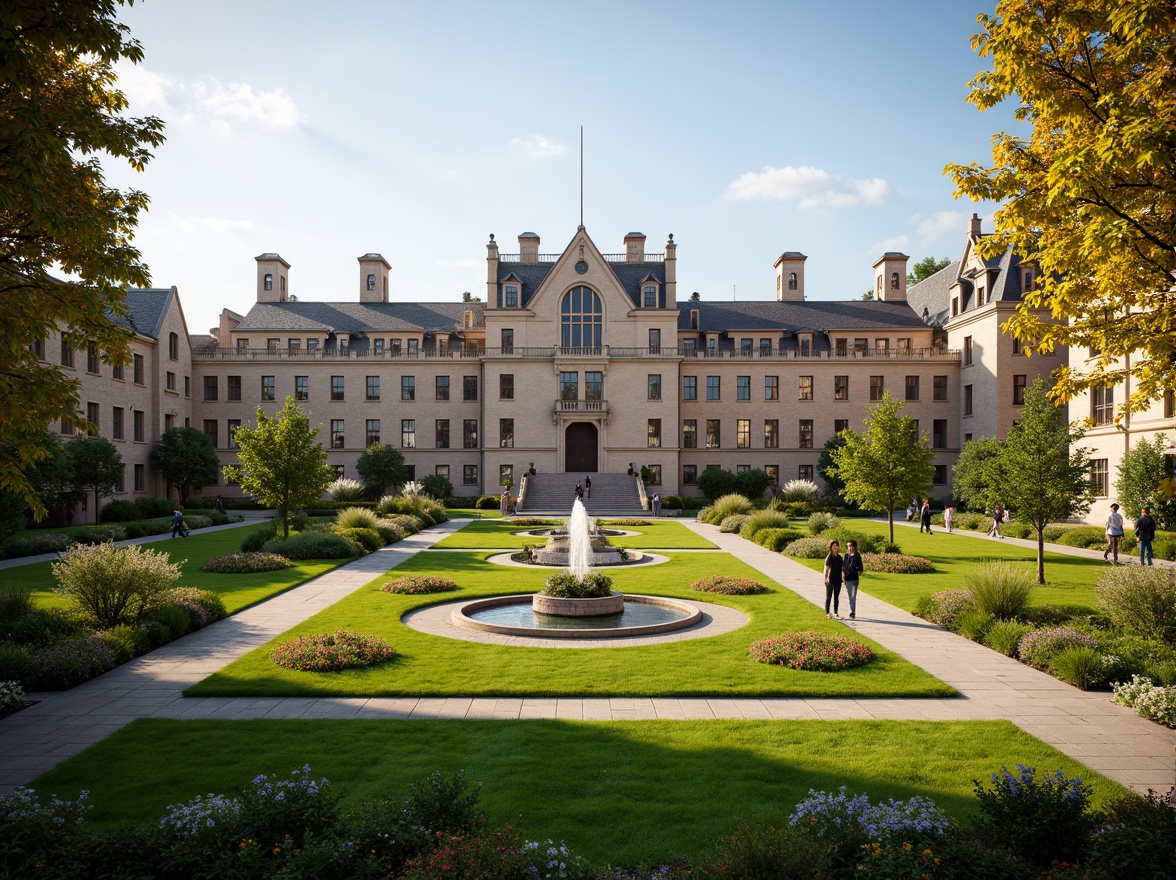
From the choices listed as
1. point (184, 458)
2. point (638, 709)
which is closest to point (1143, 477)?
point (638, 709)

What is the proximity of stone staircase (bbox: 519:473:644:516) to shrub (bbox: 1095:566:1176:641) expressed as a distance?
3615 cm

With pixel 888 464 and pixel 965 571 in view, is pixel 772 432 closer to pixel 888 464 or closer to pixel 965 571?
pixel 888 464

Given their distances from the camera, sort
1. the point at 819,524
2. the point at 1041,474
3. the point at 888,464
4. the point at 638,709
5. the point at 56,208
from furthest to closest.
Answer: the point at 819,524 → the point at 888,464 → the point at 1041,474 → the point at 638,709 → the point at 56,208

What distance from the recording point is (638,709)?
33.9 ft

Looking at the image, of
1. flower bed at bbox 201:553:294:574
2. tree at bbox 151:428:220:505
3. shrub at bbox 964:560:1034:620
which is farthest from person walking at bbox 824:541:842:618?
tree at bbox 151:428:220:505

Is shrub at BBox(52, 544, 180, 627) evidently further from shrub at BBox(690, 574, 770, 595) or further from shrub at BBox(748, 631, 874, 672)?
shrub at BBox(690, 574, 770, 595)

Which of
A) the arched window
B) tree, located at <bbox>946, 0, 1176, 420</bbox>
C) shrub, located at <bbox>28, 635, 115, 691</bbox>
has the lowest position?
shrub, located at <bbox>28, 635, 115, 691</bbox>

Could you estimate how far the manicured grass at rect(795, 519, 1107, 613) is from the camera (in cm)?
1897

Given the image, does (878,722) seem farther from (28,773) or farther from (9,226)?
(9,226)

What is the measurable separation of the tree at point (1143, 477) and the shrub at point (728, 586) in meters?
22.3

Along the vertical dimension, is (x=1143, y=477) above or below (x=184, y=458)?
below

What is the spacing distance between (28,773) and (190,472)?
1909 inches

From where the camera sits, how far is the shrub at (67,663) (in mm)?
11383

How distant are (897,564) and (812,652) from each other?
41.7ft
